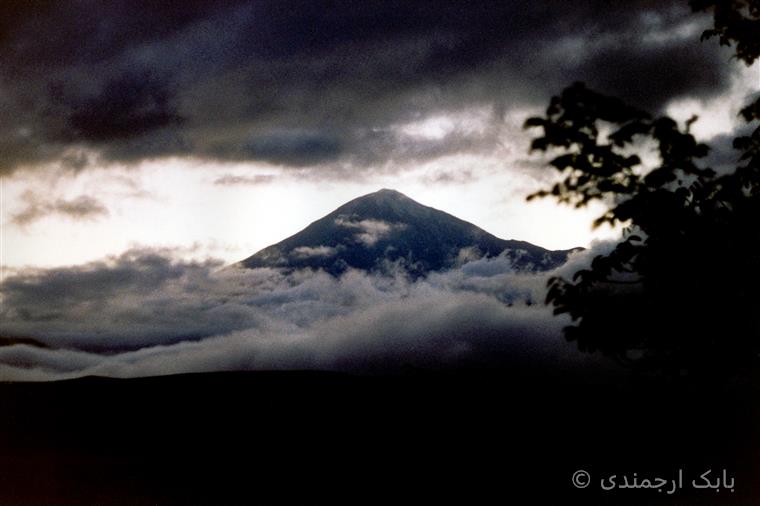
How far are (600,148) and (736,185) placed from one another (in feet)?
4.99

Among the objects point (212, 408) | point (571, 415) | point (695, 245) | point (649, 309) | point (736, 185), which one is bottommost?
point (571, 415)

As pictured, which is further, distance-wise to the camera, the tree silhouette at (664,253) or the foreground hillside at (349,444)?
the foreground hillside at (349,444)

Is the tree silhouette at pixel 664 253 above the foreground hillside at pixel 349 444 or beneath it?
above

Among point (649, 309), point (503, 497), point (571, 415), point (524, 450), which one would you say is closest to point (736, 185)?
point (649, 309)

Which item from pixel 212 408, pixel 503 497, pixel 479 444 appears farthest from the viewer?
pixel 212 408

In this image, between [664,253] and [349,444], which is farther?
[349,444]

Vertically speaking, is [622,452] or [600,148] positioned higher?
[600,148]

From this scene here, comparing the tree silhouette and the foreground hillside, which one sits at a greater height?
the tree silhouette

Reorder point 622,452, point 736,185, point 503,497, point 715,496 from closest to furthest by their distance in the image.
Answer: point 736,185
point 715,496
point 503,497
point 622,452

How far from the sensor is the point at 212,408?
141 ft

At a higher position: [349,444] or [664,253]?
[664,253]

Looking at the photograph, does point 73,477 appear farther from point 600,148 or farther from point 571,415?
point 571,415

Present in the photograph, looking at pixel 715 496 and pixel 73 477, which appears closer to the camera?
pixel 715 496

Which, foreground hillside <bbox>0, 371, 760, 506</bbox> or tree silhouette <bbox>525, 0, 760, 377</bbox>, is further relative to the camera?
foreground hillside <bbox>0, 371, 760, 506</bbox>
